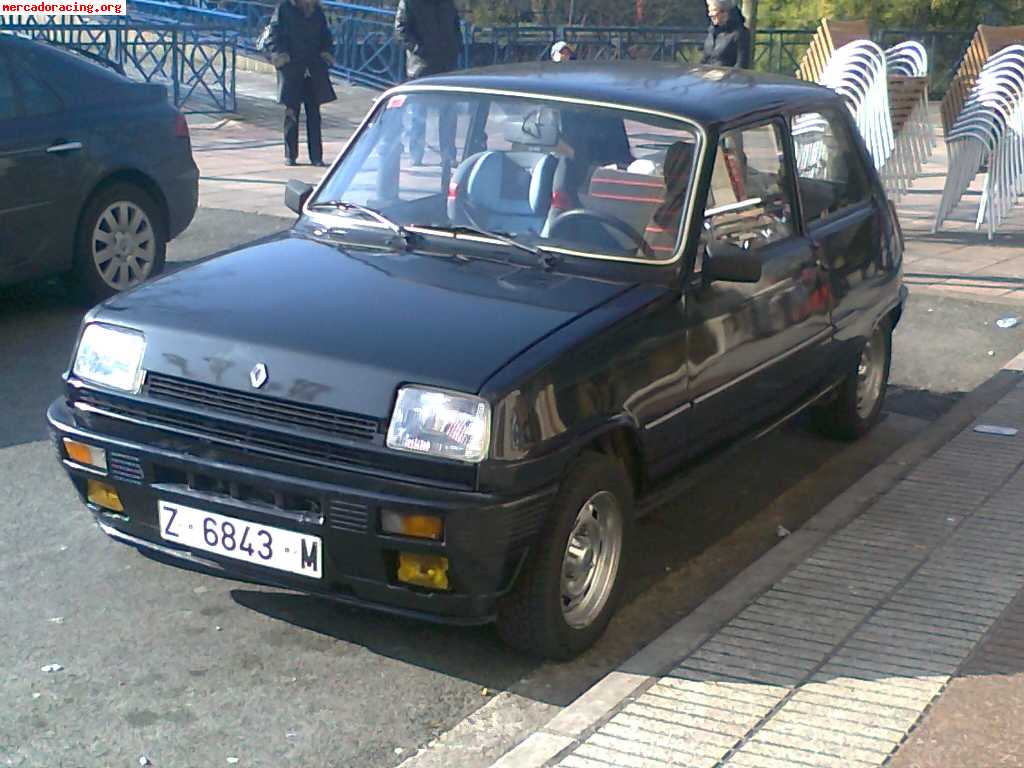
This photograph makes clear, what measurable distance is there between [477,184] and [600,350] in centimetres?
117

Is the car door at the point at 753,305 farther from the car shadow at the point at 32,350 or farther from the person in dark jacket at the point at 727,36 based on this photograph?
the person in dark jacket at the point at 727,36

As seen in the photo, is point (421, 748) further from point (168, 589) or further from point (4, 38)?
point (4, 38)

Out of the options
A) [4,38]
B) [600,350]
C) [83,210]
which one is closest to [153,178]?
[83,210]

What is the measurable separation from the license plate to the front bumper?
2 centimetres

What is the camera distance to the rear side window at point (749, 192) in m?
5.43

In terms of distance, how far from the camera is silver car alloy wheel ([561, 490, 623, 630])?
15.1ft

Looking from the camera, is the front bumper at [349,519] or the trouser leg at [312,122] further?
the trouser leg at [312,122]

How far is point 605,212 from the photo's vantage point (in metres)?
5.23

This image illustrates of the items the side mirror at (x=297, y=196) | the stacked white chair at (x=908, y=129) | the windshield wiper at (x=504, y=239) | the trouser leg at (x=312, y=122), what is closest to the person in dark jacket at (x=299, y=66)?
the trouser leg at (x=312, y=122)

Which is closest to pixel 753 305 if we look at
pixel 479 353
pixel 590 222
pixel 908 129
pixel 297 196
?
pixel 590 222

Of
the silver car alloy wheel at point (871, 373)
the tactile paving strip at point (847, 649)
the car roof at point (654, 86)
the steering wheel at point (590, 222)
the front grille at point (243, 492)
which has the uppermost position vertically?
the car roof at point (654, 86)

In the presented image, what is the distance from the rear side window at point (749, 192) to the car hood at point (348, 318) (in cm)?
66

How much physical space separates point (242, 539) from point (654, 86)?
2441mm

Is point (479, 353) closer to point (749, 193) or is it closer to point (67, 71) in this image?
point (749, 193)
